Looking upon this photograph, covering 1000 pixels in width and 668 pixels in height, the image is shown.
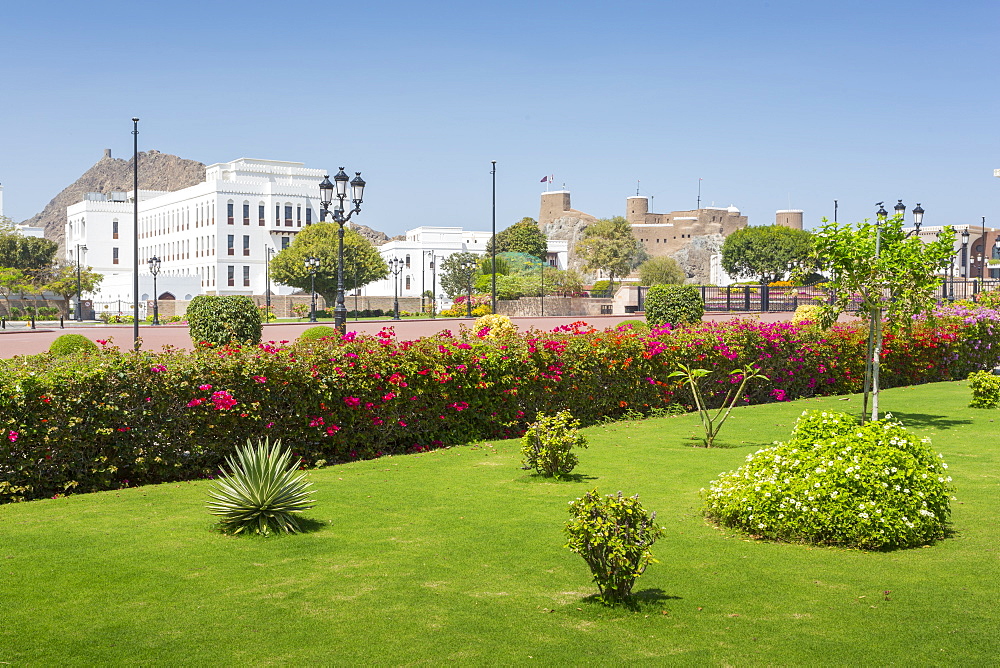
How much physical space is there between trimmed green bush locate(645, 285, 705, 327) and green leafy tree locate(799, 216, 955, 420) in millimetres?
17166

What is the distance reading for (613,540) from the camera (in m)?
4.93

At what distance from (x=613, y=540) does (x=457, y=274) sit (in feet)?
305

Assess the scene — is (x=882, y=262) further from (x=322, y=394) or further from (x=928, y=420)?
(x=322, y=394)

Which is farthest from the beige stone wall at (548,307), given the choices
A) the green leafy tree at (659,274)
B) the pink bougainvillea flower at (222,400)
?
the pink bougainvillea flower at (222,400)

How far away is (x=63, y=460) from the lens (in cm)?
827

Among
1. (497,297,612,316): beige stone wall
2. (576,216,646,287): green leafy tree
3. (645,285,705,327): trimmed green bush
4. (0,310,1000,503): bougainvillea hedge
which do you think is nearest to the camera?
(0,310,1000,503): bougainvillea hedge

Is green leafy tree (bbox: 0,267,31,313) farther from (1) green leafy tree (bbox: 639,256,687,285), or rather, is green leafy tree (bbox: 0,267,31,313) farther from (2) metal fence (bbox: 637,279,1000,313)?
(1) green leafy tree (bbox: 639,256,687,285)

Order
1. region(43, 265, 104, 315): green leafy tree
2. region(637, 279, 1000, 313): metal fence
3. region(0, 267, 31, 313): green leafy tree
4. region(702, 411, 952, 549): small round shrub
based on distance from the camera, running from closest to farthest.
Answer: region(702, 411, 952, 549): small round shrub
region(637, 279, 1000, 313): metal fence
region(0, 267, 31, 313): green leafy tree
region(43, 265, 104, 315): green leafy tree

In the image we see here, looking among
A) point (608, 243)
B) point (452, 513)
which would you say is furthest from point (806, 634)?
point (608, 243)

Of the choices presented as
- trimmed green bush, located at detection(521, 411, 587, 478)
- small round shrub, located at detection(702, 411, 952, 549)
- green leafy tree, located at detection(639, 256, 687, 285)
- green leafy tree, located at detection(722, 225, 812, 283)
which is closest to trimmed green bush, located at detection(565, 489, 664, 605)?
small round shrub, located at detection(702, 411, 952, 549)

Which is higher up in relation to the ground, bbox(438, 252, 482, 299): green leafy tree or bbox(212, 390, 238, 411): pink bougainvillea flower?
bbox(438, 252, 482, 299): green leafy tree

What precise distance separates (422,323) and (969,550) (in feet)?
137

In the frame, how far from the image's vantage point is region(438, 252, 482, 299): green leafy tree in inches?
3777

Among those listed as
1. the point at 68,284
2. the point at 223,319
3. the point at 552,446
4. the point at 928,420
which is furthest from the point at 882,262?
the point at 68,284
